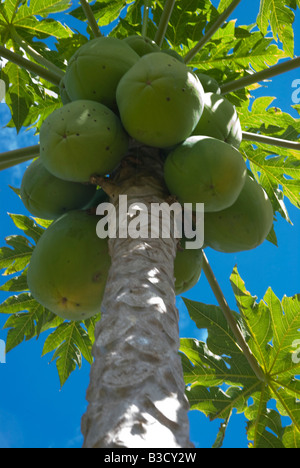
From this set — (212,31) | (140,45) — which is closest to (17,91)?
(140,45)

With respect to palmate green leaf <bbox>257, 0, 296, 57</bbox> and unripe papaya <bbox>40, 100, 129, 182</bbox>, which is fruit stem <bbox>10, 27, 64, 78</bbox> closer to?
unripe papaya <bbox>40, 100, 129, 182</bbox>

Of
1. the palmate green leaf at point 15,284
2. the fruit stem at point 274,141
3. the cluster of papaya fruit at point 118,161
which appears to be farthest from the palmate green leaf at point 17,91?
the fruit stem at point 274,141

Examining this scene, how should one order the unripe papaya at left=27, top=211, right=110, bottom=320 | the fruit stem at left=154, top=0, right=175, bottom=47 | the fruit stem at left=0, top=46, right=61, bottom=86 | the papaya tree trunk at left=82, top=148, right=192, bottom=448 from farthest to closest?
the fruit stem at left=154, top=0, right=175, bottom=47
the fruit stem at left=0, top=46, right=61, bottom=86
the unripe papaya at left=27, top=211, right=110, bottom=320
the papaya tree trunk at left=82, top=148, right=192, bottom=448

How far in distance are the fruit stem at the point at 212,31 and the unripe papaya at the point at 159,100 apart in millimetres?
1488

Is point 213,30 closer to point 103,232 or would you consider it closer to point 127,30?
point 127,30

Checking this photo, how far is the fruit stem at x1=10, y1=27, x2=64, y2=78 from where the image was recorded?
10.9 feet

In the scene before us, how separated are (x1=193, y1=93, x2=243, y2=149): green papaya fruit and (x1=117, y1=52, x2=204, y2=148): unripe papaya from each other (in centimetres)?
28

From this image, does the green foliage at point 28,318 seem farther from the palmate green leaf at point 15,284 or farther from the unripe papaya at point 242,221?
the unripe papaya at point 242,221

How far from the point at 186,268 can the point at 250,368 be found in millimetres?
1140

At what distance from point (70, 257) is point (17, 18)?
88.5 inches

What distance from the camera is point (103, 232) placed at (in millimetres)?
2463

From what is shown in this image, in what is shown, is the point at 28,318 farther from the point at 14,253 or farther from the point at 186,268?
the point at 186,268

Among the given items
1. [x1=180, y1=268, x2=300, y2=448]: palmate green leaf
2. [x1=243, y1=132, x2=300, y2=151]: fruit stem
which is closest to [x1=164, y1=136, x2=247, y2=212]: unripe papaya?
[x1=180, y1=268, x2=300, y2=448]: palmate green leaf
